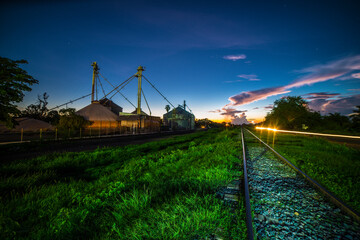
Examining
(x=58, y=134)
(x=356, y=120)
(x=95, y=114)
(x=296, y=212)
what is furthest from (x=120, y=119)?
(x=356, y=120)

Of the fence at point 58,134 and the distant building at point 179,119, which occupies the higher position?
the distant building at point 179,119

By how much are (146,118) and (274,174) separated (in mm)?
34250

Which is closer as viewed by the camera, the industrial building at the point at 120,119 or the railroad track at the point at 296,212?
the railroad track at the point at 296,212

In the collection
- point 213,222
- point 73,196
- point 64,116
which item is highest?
point 64,116

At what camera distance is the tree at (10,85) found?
8523 mm

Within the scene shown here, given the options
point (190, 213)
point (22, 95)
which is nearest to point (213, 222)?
point (190, 213)

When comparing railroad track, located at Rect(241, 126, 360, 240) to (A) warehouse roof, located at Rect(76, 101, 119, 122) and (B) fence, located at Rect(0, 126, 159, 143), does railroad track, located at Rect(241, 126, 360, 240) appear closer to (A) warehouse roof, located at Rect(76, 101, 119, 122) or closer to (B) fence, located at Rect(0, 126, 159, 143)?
(B) fence, located at Rect(0, 126, 159, 143)

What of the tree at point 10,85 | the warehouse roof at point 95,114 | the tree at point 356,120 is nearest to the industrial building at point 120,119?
the warehouse roof at point 95,114

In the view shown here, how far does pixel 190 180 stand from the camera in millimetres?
3701

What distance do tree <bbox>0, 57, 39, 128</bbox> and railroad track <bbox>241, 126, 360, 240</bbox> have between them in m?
13.6

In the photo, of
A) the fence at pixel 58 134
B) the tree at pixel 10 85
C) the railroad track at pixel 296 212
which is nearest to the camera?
the railroad track at pixel 296 212

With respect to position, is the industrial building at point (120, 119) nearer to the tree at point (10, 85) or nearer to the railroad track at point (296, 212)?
the tree at point (10, 85)

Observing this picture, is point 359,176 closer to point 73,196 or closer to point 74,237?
point 74,237

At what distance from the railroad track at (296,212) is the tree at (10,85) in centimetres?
1363
